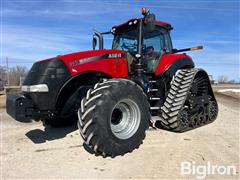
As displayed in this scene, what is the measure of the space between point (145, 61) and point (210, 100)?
7.93 ft

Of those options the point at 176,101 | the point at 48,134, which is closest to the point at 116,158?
the point at 176,101

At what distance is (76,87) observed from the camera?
438cm

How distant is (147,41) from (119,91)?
254 centimetres

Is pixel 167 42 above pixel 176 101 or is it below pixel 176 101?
above

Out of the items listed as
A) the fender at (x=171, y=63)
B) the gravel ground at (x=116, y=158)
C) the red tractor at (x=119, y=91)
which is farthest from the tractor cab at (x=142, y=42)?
the gravel ground at (x=116, y=158)

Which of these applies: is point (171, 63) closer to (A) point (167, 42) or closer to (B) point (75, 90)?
(A) point (167, 42)

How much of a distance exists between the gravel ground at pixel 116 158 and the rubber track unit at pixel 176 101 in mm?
345

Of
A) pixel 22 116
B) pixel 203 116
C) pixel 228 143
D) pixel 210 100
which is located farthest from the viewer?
pixel 210 100

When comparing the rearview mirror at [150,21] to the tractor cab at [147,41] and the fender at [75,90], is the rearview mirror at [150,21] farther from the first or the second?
the fender at [75,90]

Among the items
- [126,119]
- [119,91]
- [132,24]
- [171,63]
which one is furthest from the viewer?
[171,63]

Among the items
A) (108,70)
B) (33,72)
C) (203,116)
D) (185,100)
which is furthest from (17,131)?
(203,116)

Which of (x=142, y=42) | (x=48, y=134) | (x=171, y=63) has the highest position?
(x=142, y=42)

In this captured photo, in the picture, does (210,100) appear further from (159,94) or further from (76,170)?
(76,170)

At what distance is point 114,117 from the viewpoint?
13.7 feet
